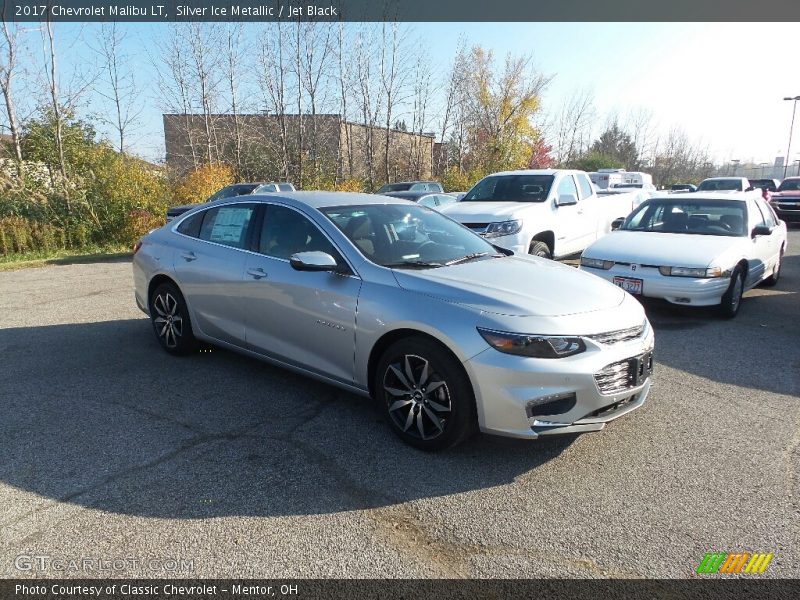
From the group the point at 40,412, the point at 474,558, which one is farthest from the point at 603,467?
the point at 40,412

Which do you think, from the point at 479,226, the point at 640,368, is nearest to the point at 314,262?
the point at 640,368

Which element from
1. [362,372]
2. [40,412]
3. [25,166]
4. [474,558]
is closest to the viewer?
[474,558]

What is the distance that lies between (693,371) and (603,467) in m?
2.42

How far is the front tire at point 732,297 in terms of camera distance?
7.12 metres

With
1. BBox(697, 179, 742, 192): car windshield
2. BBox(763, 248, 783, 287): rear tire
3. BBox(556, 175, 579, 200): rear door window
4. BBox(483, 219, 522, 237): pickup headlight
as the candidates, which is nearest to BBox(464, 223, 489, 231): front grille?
BBox(483, 219, 522, 237): pickup headlight

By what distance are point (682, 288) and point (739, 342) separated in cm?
93

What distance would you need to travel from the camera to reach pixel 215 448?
3.71 m

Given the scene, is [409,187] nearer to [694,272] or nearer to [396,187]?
[396,187]

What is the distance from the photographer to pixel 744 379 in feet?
16.8

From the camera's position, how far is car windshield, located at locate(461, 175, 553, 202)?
9.66m

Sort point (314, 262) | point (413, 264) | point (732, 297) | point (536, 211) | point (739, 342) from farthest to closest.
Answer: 1. point (536, 211)
2. point (732, 297)
3. point (739, 342)
4. point (413, 264)
5. point (314, 262)

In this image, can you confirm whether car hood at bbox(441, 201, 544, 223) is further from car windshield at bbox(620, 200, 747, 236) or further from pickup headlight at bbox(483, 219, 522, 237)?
car windshield at bbox(620, 200, 747, 236)

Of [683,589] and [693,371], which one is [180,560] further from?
[693,371]

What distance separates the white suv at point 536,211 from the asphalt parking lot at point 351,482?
3774mm
